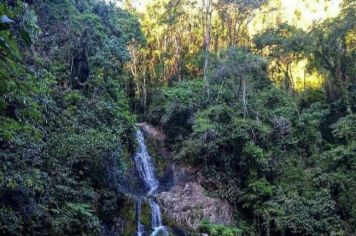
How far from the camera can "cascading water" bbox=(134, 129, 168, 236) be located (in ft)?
44.4

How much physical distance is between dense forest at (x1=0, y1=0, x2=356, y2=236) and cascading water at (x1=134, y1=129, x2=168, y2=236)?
1.28ft

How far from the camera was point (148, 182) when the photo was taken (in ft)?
55.4

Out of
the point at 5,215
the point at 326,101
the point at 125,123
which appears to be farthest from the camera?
Result: the point at 326,101

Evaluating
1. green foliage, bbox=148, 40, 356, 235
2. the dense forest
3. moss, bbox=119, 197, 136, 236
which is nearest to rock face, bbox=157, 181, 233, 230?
the dense forest

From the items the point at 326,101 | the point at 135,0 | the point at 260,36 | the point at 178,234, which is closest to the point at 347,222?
the point at 178,234

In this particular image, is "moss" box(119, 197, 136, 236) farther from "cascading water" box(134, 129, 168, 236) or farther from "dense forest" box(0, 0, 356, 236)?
"cascading water" box(134, 129, 168, 236)

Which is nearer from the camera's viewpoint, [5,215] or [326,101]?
[5,215]

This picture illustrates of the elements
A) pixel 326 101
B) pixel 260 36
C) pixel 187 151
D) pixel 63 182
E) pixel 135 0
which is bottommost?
pixel 63 182

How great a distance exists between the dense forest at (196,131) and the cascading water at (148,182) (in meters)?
0.39

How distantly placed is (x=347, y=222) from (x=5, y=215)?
38.4 feet

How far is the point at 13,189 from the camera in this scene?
7.92 metres

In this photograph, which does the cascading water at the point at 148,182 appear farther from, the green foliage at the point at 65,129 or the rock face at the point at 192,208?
the green foliage at the point at 65,129

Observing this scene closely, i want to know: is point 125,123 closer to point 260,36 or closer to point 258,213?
point 258,213

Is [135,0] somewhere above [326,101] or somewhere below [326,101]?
above
